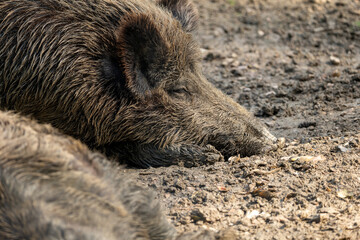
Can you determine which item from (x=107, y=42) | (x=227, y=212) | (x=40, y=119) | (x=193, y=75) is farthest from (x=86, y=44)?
(x=227, y=212)

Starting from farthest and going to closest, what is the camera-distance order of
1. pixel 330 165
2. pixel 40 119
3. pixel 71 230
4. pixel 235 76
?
pixel 235 76, pixel 40 119, pixel 330 165, pixel 71 230

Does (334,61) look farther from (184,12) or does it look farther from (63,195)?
(63,195)

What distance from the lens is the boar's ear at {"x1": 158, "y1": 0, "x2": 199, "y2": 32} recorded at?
6285mm

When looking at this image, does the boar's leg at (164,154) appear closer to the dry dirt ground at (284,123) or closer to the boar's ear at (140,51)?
the dry dirt ground at (284,123)

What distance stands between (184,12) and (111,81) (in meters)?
1.36

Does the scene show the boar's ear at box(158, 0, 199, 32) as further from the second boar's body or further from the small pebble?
the small pebble

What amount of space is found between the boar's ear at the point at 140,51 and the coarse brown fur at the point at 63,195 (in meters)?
1.87

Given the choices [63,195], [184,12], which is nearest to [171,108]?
[184,12]

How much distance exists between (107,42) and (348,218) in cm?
276

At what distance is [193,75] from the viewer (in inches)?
237

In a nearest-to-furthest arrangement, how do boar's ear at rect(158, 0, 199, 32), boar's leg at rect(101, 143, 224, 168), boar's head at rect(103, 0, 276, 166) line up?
boar's head at rect(103, 0, 276, 166), boar's leg at rect(101, 143, 224, 168), boar's ear at rect(158, 0, 199, 32)

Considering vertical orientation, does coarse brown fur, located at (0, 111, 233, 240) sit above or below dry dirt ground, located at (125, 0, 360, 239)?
above

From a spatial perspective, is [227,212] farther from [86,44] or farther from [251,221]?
[86,44]

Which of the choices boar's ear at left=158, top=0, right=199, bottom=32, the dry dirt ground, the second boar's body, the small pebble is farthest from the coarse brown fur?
the small pebble
